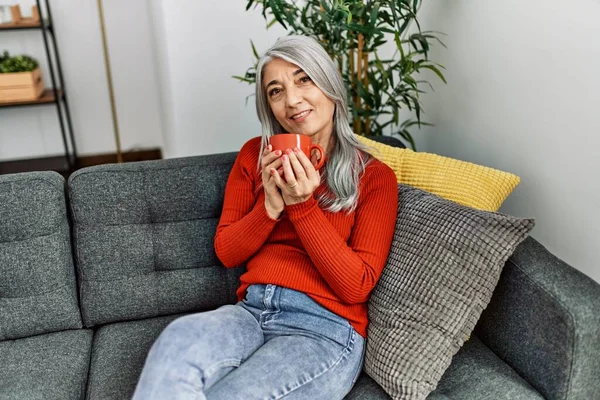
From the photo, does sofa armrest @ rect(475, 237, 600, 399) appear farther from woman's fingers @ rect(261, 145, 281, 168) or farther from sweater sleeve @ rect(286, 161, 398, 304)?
woman's fingers @ rect(261, 145, 281, 168)

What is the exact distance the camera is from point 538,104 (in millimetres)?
1457

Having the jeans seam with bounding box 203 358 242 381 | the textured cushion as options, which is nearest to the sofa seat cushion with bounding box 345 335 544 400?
the jeans seam with bounding box 203 358 242 381

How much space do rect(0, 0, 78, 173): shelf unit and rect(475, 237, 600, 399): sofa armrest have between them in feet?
8.94

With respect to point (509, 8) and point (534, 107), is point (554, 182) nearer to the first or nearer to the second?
point (534, 107)

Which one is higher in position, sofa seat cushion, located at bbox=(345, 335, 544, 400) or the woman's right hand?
the woman's right hand

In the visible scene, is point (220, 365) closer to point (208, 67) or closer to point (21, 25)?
point (208, 67)

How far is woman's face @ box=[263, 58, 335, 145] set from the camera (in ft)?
4.34

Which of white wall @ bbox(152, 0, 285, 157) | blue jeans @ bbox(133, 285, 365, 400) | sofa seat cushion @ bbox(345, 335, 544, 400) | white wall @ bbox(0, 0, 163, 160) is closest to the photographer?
blue jeans @ bbox(133, 285, 365, 400)

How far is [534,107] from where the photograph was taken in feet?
4.83

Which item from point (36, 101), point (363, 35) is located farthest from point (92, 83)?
point (363, 35)

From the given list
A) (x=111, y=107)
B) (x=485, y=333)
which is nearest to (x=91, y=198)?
(x=485, y=333)

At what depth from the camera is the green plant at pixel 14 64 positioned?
2957 millimetres

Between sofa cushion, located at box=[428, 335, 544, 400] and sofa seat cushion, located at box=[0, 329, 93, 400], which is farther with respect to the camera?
sofa seat cushion, located at box=[0, 329, 93, 400]

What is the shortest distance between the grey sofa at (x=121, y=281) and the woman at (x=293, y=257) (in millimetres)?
165
